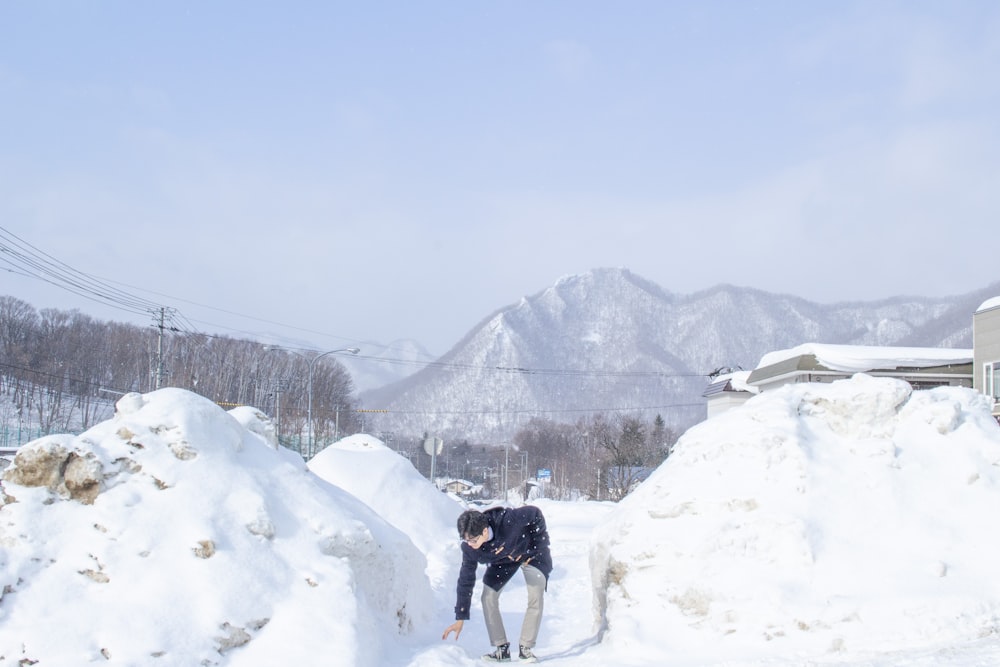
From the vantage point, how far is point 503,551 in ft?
23.1

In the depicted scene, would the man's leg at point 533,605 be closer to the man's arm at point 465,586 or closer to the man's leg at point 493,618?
the man's leg at point 493,618

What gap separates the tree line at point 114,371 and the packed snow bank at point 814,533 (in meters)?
61.4

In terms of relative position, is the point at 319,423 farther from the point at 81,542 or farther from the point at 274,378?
the point at 81,542

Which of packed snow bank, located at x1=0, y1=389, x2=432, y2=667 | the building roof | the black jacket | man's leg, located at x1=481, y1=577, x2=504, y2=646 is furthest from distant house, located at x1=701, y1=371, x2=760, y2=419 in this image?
packed snow bank, located at x1=0, y1=389, x2=432, y2=667

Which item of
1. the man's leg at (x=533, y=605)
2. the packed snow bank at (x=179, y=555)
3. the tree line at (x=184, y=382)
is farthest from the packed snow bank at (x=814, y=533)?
the tree line at (x=184, y=382)

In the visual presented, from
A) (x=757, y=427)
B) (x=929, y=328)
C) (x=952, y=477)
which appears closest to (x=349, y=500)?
(x=757, y=427)

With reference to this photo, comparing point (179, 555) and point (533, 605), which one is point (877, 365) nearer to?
point (533, 605)

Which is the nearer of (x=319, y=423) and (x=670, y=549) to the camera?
(x=670, y=549)

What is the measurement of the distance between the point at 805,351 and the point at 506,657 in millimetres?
19094

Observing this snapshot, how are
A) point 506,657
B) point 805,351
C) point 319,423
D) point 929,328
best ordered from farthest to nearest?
point 929,328, point 319,423, point 805,351, point 506,657

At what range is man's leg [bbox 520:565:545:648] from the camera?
7113mm

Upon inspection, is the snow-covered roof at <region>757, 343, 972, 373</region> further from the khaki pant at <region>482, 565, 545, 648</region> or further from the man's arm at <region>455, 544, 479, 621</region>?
the man's arm at <region>455, 544, 479, 621</region>

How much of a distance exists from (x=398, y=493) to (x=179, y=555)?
11.1 meters

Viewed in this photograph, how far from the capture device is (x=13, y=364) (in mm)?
72000
